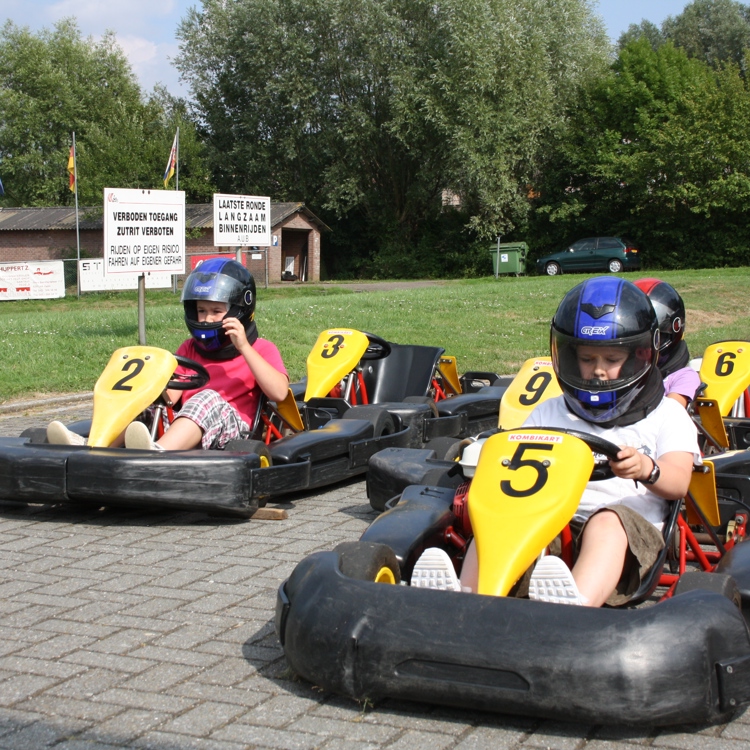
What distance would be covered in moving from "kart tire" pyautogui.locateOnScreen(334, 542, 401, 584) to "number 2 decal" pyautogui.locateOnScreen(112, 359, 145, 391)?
2.63 m

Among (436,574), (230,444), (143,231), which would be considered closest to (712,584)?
(436,574)

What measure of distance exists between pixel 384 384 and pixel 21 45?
159 ft

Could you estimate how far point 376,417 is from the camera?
6.38m

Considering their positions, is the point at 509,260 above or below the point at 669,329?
above

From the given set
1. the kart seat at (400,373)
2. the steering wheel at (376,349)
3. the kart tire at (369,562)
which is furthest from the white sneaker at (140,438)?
the kart seat at (400,373)

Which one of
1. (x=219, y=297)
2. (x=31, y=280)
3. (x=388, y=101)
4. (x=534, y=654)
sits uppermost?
(x=388, y=101)

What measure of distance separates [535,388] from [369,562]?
8.98ft

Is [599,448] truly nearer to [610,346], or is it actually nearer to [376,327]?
[610,346]

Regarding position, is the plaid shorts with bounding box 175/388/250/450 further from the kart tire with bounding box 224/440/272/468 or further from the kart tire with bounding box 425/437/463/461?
the kart tire with bounding box 425/437/463/461

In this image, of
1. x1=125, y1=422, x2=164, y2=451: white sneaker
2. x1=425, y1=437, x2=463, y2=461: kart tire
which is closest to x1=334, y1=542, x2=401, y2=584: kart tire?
x1=425, y1=437, x2=463, y2=461: kart tire

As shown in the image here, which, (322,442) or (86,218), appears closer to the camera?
(322,442)

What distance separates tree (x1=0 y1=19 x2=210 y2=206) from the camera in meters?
47.2

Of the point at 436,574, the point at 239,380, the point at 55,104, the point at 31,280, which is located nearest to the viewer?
the point at 436,574

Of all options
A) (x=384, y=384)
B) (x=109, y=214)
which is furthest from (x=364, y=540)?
(x=109, y=214)
